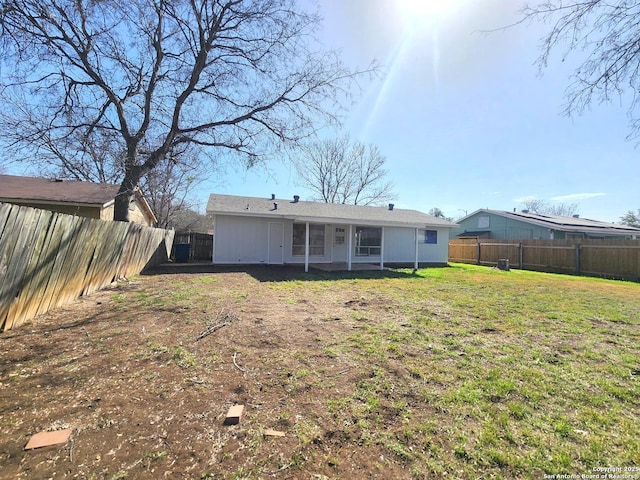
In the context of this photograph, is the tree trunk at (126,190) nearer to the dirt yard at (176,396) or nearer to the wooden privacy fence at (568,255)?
the dirt yard at (176,396)

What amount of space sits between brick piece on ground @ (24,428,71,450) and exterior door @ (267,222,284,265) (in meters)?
12.2

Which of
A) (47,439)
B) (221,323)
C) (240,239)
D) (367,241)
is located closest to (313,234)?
(367,241)

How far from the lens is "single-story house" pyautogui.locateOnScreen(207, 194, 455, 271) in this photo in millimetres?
13539

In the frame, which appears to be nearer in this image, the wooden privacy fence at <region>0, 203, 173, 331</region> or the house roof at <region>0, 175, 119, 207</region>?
the wooden privacy fence at <region>0, 203, 173, 331</region>

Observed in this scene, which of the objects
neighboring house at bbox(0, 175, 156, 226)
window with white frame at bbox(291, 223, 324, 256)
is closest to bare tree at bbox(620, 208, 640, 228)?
window with white frame at bbox(291, 223, 324, 256)

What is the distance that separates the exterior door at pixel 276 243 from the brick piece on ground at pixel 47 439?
12214 mm

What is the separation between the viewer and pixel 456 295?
8148 millimetres

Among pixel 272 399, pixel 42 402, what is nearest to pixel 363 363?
pixel 272 399

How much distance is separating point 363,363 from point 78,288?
5890mm

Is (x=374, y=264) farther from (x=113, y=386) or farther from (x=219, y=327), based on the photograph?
(x=113, y=386)

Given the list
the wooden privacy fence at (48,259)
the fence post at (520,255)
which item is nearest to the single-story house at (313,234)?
the fence post at (520,255)

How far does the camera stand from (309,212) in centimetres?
1528

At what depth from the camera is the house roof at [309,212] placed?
1302 centimetres

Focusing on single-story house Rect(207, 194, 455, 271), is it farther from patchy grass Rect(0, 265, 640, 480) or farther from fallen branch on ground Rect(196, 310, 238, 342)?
patchy grass Rect(0, 265, 640, 480)
